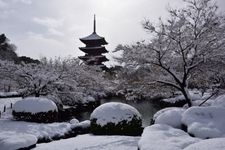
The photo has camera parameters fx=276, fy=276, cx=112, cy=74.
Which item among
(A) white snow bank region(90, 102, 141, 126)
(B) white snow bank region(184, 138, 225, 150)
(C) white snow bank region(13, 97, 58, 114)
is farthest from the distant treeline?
(B) white snow bank region(184, 138, 225, 150)

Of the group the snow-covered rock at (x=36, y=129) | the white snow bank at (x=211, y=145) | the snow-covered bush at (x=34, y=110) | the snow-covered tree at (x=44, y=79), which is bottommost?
the snow-covered rock at (x=36, y=129)

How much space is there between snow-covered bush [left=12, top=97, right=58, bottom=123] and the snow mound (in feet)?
32.1

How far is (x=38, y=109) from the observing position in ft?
53.5

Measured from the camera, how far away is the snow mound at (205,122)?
7.63m

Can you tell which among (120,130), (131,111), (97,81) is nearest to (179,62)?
(131,111)

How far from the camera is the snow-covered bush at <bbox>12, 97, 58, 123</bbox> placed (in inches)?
637

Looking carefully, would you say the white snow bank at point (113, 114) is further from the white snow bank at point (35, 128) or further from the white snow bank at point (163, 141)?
the white snow bank at point (163, 141)

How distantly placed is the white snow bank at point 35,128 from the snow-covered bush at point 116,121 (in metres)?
2.42

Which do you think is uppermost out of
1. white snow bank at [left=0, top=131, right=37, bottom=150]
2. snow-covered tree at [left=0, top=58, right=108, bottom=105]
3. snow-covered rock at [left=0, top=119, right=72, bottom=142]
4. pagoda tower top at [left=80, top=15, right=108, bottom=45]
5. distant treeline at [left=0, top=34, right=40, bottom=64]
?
pagoda tower top at [left=80, top=15, right=108, bottom=45]

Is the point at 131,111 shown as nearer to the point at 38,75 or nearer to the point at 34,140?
the point at 34,140

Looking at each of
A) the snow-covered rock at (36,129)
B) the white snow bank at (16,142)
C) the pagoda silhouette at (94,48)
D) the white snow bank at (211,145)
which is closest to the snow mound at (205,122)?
the white snow bank at (211,145)

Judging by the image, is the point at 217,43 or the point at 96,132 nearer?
the point at 96,132

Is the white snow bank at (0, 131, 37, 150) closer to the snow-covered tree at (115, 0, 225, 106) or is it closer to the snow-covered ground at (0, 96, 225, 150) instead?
the snow-covered ground at (0, 96, 225, 150)

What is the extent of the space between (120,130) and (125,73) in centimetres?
403
